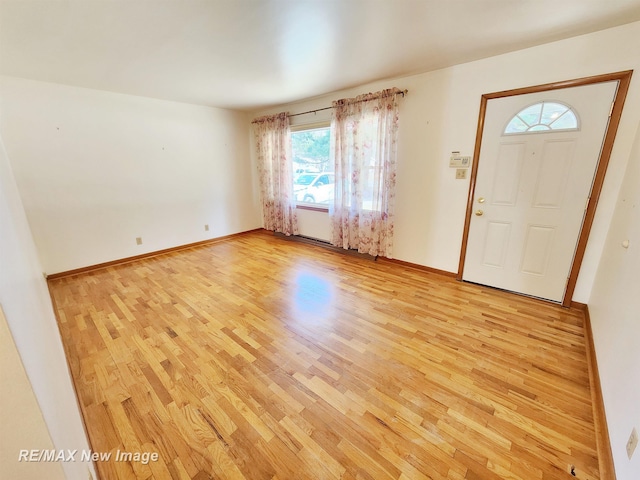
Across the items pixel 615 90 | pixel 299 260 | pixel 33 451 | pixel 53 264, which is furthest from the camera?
pixel 299 260

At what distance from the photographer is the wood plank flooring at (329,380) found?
48.4 inches

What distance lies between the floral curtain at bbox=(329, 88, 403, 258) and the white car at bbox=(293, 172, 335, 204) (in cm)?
41

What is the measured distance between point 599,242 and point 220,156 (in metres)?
5.09

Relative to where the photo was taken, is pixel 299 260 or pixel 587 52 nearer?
pixel 587 52

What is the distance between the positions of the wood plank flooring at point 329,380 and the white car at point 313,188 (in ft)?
6.15

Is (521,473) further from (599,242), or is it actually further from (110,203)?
(110,203)

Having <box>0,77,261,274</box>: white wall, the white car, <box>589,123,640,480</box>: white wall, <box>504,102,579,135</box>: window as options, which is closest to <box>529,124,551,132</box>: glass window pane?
<box>504,102,579,135</box>: window

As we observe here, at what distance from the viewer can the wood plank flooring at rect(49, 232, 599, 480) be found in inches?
48.4

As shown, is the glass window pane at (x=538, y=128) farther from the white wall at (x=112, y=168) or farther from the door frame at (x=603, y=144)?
the white wall at (x=112, y=168)

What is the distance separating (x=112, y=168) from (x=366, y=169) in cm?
343

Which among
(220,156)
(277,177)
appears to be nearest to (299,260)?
(277,177)

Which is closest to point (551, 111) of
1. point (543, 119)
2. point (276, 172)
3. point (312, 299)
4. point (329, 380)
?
point (543, 119)

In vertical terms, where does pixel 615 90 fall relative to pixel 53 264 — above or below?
above

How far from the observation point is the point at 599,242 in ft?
7.40
